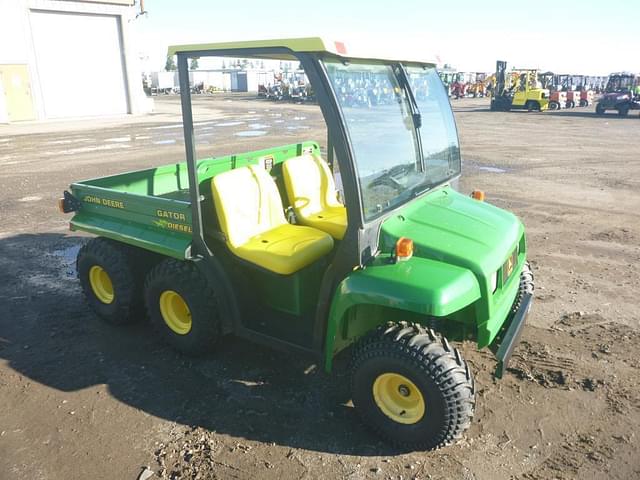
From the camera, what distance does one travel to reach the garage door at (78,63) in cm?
2348

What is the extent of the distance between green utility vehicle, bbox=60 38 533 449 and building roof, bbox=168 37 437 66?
1cm

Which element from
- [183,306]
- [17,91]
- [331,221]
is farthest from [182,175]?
[17,91]

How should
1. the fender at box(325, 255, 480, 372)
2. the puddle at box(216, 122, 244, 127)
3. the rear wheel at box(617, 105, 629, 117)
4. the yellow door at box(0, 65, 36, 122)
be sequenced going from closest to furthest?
the fender at box(325, 255, 480, 372) < the puddle at box(216, 122, 244, 127) < the yellow door at box(0, 65, 36, 122) < the rear wheel at box(617, 105, 629, 117)

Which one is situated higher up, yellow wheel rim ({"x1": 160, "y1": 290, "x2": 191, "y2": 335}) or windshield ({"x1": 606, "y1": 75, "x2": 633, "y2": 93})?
windshield ({"x1": 606, "y1": 75, "x2": 633, "y2": 93})

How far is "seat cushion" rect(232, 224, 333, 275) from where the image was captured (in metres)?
3.29

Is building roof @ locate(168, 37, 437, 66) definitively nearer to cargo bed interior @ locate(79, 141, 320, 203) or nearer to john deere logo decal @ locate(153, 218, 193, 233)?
cargo bed interior @ locate(79, 141, 320, 203)

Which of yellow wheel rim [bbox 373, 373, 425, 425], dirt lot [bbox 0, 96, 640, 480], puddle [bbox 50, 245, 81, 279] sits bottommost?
dirt lot [bbox 0, 96, 640, 480]

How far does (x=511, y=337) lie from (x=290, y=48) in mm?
1995

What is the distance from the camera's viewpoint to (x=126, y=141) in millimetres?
16469

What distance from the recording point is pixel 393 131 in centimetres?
331

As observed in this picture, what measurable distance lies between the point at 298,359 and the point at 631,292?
3309 mm

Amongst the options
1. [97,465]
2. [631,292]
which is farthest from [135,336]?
[631,292]


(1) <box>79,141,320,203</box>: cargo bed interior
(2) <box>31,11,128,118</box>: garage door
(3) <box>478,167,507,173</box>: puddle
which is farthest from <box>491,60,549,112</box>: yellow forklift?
(1) <box>79,141,320,203</box>: cargo bed interior

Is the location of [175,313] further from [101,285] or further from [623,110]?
[623,110]
